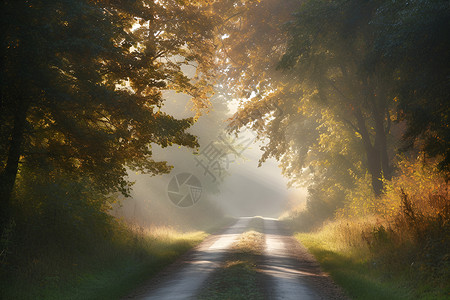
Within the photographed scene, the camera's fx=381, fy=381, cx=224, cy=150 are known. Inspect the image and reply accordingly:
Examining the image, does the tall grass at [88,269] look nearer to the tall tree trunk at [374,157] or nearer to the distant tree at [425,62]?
the distant tree at [425,62]

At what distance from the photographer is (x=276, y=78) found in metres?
21.3

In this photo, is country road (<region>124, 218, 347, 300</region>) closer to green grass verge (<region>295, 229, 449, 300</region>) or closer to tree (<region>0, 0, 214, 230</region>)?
green grass verge (<region>295, 229, 449, 300</region>)

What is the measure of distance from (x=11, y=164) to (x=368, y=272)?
1124 centimetres

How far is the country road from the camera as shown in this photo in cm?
991

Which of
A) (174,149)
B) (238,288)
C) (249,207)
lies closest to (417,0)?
(238,288)

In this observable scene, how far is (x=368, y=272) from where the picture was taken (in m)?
12.5

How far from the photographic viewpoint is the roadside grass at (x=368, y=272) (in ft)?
31.8

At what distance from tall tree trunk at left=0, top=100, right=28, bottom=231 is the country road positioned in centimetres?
401

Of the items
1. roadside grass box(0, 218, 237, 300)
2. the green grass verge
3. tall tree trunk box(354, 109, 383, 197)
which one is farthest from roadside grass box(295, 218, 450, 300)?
roadside grass box(0, 218, 237, 300)

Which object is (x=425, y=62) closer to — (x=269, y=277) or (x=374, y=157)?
(x=269, y=277)

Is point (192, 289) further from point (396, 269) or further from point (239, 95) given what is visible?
point (239, 95)

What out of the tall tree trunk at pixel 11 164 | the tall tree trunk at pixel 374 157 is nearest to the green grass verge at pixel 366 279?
the tall tree trunk at pixel 374 157

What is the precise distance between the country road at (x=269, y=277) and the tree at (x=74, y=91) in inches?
142

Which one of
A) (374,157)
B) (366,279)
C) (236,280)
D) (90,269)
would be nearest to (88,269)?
(90,269)
